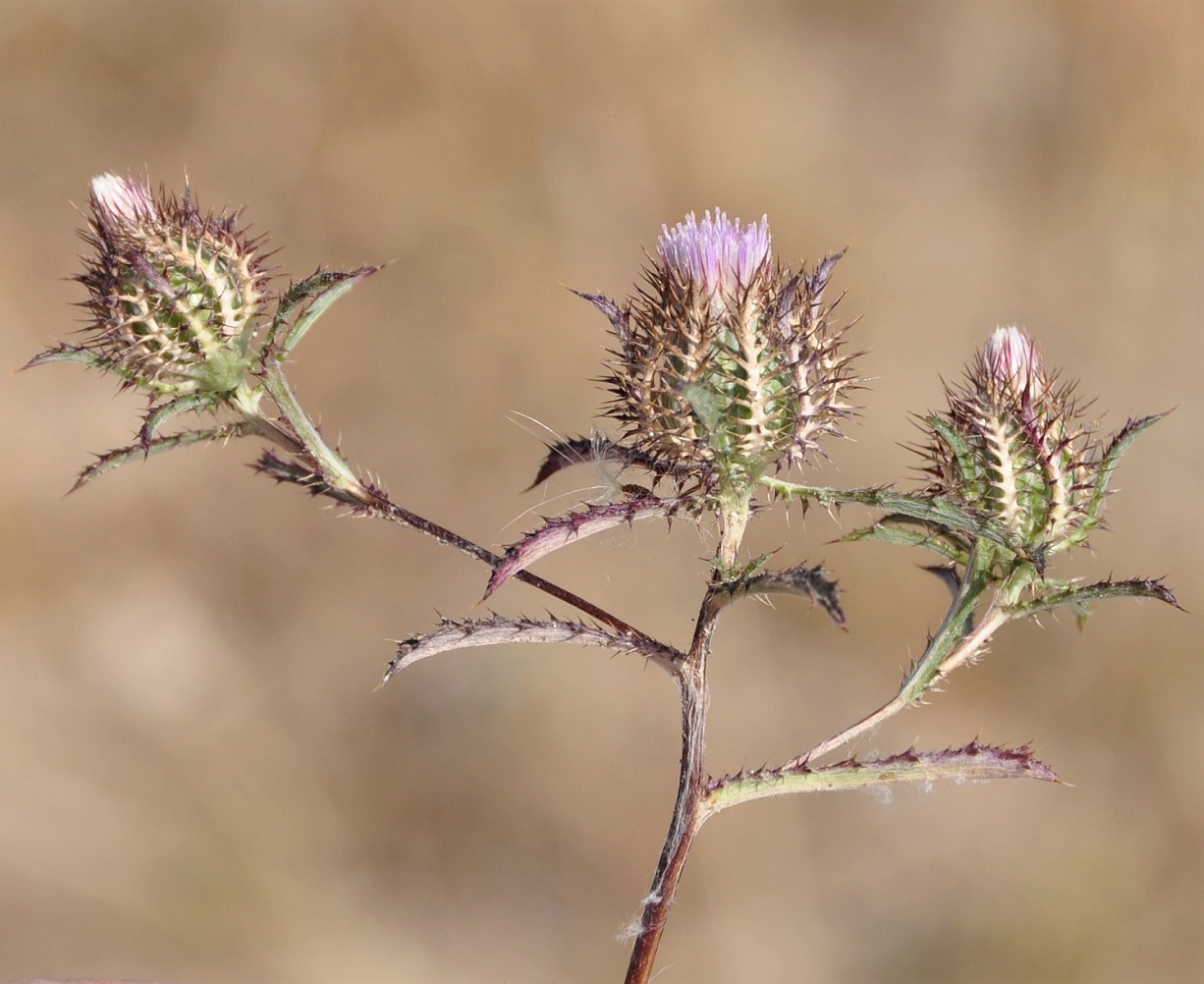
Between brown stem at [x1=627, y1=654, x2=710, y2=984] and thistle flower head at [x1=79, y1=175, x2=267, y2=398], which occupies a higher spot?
thistle flower head at [x1=79, y1=175, x2=267, y2=398]

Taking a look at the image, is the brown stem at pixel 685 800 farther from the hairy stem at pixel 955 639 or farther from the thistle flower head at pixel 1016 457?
the thistle flower head at pixel 1016 457

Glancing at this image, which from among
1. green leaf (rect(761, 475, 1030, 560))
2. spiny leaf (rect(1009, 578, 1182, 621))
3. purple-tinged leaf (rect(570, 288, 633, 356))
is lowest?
spiny leaf (rect(1009, 578, 1182, 621))

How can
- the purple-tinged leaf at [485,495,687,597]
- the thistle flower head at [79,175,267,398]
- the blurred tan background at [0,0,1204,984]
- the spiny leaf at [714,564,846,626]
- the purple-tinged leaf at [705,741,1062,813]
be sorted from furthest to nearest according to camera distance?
the blurred tan background at [0,0,1204,984] → the thistle flower head at [79,175,267,398] → the purple-tinged leaf at [705,741,1062,813] → the purple-tinged leaf at [485,495,687,597] → the spiny leaf at [714,564,846,626]

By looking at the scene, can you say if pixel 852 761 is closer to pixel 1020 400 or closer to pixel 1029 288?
pixel 1020 400

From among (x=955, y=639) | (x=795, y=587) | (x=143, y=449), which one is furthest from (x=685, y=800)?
(x=143, y=449)

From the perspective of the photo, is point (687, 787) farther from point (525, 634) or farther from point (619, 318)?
point (619, 318)

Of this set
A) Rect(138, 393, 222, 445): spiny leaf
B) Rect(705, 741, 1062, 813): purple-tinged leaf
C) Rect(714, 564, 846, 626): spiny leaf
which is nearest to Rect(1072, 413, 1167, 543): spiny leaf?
Rect(705, 741, 1062, 813): purple-tinged leaf

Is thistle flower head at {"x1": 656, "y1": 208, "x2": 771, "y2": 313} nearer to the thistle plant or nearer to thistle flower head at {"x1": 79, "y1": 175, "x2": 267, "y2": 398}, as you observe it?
the thistle plant

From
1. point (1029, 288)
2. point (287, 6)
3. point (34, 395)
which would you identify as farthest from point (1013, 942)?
point (287, 6)

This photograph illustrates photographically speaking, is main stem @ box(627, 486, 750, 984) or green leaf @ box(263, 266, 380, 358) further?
green leaf @ box(263, 266, 380, 358)
